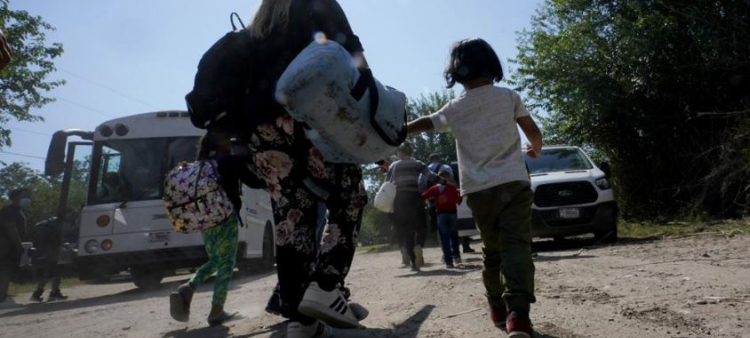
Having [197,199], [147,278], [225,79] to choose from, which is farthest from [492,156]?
[147,278]

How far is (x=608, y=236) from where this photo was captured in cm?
1147

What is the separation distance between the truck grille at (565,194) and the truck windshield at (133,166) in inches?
229

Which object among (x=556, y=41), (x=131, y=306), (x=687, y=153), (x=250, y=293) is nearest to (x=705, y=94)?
(x=687, y=153)

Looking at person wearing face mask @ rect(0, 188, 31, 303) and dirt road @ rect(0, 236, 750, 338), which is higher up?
person wearing face mask @ rect(0, 188, 31, 303)

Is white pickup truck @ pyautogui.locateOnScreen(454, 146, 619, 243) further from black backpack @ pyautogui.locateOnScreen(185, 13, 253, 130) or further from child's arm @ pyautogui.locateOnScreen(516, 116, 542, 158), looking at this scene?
black backpack @ pyautogui.locateOnScreen(185, 13, 253, 130)

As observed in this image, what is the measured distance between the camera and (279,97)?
291cm

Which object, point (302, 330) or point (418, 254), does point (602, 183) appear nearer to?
point (418, 254)

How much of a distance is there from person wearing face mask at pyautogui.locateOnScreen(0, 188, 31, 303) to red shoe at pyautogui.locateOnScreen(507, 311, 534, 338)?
10.5 metres

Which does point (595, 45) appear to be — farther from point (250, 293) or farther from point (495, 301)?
point (495, 301)

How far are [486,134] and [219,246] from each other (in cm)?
255

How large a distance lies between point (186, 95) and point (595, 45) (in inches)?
596

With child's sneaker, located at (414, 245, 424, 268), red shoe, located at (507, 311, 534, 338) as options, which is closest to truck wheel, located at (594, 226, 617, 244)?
child's sneaker, located at (414, 245, 424, 268)

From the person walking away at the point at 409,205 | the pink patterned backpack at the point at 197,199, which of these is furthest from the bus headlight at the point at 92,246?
the pink patterned backpack at the point at 197,199

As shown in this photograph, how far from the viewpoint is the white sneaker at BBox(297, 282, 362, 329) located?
2.93 m
